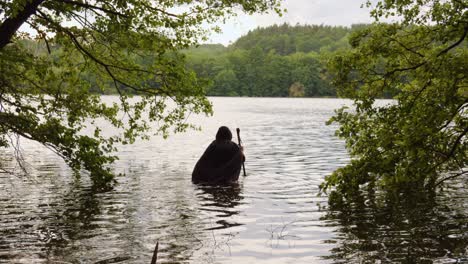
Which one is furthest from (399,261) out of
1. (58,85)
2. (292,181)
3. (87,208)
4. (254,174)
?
(254,174)

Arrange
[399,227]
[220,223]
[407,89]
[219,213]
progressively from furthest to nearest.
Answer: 1. [219,213]
2. [407,89]
3. [220,223]
4. [399,227]

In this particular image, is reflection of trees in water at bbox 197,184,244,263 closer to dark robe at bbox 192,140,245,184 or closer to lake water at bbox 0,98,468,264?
lake water at bbox 0,98,468,264

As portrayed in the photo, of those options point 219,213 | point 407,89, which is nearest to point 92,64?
point 219,213

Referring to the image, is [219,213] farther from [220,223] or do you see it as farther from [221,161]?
[221,161]

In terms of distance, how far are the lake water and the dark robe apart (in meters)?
0.67

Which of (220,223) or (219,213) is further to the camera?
(219,213)

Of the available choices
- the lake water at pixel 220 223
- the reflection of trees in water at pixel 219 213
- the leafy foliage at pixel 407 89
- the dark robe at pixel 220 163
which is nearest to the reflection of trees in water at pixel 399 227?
the lake water at pixel 220 223

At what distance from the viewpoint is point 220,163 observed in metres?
22.0

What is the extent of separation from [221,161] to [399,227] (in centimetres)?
945

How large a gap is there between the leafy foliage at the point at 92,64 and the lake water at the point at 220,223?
1.97 meters

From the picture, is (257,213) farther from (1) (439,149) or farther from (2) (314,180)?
(2) (314,180)

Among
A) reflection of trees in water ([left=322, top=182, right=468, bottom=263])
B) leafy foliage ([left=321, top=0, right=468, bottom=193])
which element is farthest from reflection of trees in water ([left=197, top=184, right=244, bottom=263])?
leafy foliage ([left=321, top=0, right=468, bottom=193])

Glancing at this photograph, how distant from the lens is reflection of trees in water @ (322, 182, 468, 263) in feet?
36.6

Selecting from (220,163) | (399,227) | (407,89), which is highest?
(407,89)
